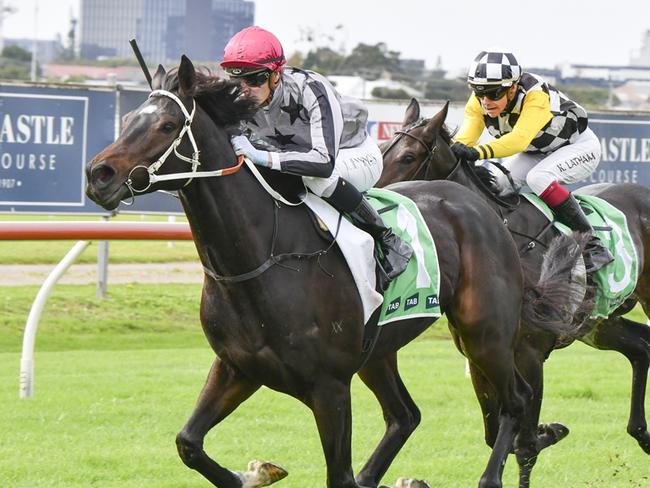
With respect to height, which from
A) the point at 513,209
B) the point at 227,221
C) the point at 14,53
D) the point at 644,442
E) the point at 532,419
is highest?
the point at 227,221

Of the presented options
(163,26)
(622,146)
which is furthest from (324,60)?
(622,146)

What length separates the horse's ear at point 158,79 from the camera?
450 centimetres

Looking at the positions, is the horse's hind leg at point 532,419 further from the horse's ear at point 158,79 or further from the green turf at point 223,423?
the horse's ear at point 158,79

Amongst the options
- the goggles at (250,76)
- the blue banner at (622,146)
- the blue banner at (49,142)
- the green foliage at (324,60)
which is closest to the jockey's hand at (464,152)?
the goggles at (250,76)

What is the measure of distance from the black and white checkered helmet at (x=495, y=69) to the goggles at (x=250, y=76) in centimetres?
180

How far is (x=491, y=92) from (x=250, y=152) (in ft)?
7.16

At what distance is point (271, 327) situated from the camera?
4562 millimetres

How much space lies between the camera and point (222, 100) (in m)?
4.59

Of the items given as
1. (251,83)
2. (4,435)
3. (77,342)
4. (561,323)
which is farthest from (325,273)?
(77,342)

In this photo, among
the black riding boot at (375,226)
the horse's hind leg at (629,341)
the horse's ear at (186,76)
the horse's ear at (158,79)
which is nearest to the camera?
the horse's ear at (186,76)

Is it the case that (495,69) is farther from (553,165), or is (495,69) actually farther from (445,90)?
(445,90)

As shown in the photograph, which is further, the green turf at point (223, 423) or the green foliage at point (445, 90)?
the green foliage at point (445, 90)

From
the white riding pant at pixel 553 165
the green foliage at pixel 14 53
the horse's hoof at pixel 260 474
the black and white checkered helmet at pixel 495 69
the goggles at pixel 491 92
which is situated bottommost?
the green foliage at pixel 14 53

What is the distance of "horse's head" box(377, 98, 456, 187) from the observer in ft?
21.0
